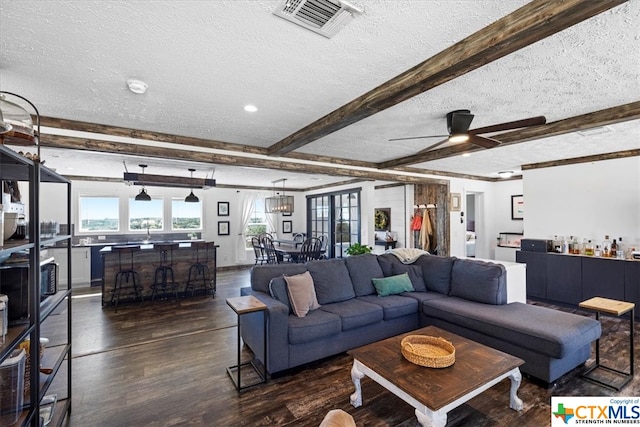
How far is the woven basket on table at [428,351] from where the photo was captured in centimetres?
211

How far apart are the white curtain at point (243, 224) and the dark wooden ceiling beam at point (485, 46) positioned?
676 centimetres

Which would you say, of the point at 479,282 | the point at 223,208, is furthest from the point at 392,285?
the point at 223,208

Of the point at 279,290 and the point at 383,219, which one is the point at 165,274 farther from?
the point at 383,219

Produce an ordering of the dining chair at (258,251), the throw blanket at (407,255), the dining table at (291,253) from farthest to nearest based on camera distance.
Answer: the dining chair at (258,251), the dining table at (291,253), the throw blanket at (407,255)

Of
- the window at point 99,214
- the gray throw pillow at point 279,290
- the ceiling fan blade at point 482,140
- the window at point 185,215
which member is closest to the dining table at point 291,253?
the window at point 185,215

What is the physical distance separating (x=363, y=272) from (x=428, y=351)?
1.77m

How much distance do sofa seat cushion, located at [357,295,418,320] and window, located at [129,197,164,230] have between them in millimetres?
6413

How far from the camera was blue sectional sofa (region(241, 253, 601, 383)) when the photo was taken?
8.93 feet

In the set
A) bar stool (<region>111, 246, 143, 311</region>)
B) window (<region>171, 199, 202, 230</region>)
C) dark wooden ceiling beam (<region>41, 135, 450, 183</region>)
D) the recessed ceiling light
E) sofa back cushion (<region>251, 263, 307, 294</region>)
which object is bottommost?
bar stool (<region>111, 246, 143, 311</region>)

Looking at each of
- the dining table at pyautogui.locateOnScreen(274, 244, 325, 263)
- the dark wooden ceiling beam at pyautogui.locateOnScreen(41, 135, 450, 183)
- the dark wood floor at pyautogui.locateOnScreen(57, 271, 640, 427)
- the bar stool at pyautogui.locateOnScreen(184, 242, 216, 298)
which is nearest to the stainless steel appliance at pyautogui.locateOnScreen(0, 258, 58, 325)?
the dark wood floor at pyautogui.locateOnScreen(57, 271, 640, 427)

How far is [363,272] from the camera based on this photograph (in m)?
4.06

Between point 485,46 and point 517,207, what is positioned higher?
point 485,46

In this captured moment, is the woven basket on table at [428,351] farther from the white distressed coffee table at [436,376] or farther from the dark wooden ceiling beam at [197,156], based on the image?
the dark wooden ceiling beam at [197,156]

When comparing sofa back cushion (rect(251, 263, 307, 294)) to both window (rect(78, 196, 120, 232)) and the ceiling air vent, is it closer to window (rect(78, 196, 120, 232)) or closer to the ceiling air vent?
the ceiling air vent
